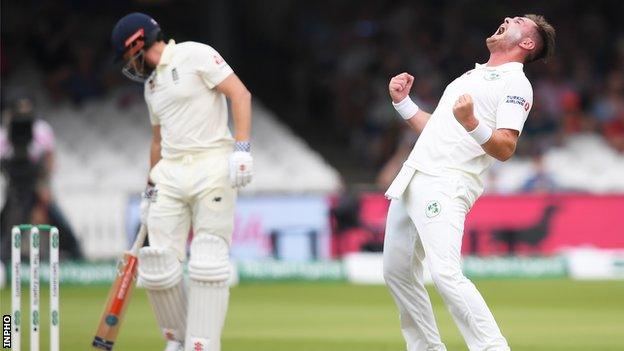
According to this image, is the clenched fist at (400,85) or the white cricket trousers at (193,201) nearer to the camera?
the clenched fist at (400,85)

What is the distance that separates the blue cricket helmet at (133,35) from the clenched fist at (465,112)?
1702 mm

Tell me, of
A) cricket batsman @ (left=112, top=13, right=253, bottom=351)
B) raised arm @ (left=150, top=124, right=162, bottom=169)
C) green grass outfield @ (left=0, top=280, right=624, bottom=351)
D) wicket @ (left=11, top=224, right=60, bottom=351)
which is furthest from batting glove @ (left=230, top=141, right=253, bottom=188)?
green grass outfield @ (left=0, top=280, right=624, bottom=351)

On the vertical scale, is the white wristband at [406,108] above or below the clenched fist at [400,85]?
below

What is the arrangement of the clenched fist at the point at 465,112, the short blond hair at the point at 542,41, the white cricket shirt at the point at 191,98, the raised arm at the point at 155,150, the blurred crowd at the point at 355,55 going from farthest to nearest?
the blurred crowd at the point at 355,55
the raised arm at the point at 155,150
the white cricket shirt at the point at 191,98
the short blond hair at the point at 542,41
the clenched fist at the point at 465,112

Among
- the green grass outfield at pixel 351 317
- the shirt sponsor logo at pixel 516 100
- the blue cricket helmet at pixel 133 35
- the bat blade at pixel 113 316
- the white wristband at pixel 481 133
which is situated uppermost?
the blue cricket helmet at pixel 133 35

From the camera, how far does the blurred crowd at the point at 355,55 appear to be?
16.0 meters

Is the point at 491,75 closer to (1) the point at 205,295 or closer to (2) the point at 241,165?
(2) the point at 241,165

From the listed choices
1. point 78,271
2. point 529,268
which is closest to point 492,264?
point 529,268

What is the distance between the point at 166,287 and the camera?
653cm

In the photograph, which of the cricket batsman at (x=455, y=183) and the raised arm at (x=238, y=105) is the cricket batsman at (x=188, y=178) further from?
the cricket batsman at (x=455, y=183)

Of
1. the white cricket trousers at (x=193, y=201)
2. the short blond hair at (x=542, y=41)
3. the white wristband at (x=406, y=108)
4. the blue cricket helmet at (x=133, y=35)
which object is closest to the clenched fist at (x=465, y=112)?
the short blond hair at (x=542, y=41)

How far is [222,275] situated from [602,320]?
3.55 meters

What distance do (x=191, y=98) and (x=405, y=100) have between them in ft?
3.23

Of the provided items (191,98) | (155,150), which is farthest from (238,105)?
(155,150)
